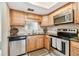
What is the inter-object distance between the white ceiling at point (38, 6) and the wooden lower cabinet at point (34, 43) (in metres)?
0.41

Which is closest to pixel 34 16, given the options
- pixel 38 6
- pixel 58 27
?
pixel 38 6

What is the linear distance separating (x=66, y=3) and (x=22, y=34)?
0.82 m

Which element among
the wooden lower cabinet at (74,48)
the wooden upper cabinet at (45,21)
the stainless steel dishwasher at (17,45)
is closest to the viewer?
the wooden lower cabinet at (74,48)

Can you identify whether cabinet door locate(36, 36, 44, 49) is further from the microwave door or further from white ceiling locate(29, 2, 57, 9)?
white ceiling locate(29, 2, 57, 9)

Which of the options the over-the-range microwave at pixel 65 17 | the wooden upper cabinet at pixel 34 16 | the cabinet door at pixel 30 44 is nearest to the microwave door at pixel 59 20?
the over-the-range microwave at pixel 65 17

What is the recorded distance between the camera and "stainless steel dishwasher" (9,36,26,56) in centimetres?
129

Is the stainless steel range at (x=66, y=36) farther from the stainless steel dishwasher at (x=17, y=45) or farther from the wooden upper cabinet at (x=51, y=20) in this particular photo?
the stainless steel dishwasher at (x=17, y=45)

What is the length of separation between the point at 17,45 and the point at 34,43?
0.28 metres

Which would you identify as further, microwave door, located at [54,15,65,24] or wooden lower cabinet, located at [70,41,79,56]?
microwave door, located at [54,15,65,24]

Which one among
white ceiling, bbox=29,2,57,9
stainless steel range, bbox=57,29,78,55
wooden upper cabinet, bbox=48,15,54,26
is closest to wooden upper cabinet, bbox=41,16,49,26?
wooden upper cabinet, bbox=48,15,54,26

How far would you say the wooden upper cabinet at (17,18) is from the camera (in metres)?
1.25

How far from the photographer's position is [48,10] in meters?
1.33

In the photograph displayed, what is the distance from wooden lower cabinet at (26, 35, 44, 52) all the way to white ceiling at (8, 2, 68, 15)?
1.36 ft

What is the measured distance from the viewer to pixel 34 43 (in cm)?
135
